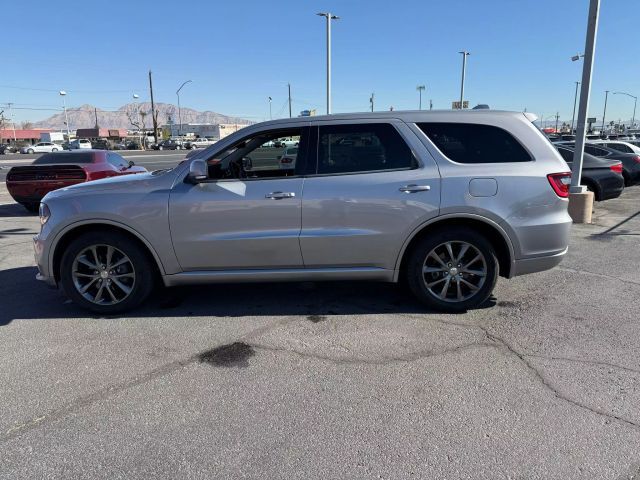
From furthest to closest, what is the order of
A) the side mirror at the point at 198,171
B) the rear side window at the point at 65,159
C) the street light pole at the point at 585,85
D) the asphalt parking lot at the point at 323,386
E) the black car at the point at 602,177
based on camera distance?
1. the rear side window at the point at 65,159
2. the black car at the point at 602,177
3. the street light pole at the point at 585,85
4. the side mirror at the point at 198,171
5. the asphalt parking lot at the point at 323,386

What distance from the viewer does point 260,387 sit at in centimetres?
331

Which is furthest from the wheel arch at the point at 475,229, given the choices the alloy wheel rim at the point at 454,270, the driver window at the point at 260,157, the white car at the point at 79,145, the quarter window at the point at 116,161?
the white car at the point at 79,145

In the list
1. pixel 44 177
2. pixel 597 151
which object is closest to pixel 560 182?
pixel 44 177

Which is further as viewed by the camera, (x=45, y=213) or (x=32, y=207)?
(x=32, y=207)

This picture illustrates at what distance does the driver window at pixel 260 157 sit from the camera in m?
4.57

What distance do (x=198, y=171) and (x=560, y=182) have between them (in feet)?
10.8

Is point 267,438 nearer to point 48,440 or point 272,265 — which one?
point 48,440

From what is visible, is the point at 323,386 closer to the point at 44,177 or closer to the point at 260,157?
the point at 260,157

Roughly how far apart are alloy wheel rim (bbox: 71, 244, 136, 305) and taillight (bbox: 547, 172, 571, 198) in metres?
3.98

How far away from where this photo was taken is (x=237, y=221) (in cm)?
439

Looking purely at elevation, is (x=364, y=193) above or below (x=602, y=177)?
above

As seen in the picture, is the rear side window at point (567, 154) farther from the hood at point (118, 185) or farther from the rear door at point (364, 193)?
the hood at point (118, 185)

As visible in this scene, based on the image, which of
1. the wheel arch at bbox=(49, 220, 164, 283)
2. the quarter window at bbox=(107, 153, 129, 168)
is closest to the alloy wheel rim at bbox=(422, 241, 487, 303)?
the wheel arch at bbox=(49, 220, 164, 283)

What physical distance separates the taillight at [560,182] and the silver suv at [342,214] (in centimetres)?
1
